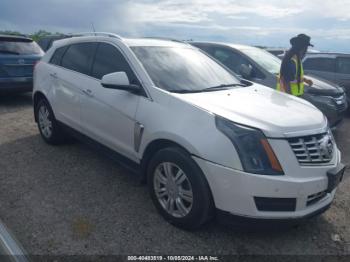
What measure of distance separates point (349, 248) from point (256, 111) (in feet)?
4.86

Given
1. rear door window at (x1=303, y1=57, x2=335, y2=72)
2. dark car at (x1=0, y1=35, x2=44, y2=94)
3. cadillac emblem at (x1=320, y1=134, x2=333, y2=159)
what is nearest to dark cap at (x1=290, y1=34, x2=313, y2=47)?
cadillac emblem at (x1=320, y1=134, x2=333, y2=159)

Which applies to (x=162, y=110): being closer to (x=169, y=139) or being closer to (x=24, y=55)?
(x=169, y=139)

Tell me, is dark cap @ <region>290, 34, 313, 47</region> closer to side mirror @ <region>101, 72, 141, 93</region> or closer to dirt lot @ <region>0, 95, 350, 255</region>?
dirt lot @ <region>0, 95, 350, 255</region>

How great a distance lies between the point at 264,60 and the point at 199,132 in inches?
184

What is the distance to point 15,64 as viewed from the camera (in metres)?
7.68

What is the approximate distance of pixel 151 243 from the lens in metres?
2.96

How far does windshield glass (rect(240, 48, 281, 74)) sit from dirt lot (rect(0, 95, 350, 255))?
9.78 feet

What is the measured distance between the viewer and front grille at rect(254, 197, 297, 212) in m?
2.69

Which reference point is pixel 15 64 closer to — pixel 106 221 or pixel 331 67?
pixel 106 221

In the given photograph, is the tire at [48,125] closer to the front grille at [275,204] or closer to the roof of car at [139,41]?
the roof of car at [139,41]

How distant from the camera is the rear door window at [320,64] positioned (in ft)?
28.1

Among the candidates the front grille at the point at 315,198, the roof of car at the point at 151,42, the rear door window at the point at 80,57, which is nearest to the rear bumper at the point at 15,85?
the rear door window at the point at 80,57

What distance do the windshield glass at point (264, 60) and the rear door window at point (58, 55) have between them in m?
3.58

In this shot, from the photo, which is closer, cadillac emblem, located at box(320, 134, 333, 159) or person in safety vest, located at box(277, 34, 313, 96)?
cadillac emblem, located at box(320, 134, 333, 159)
